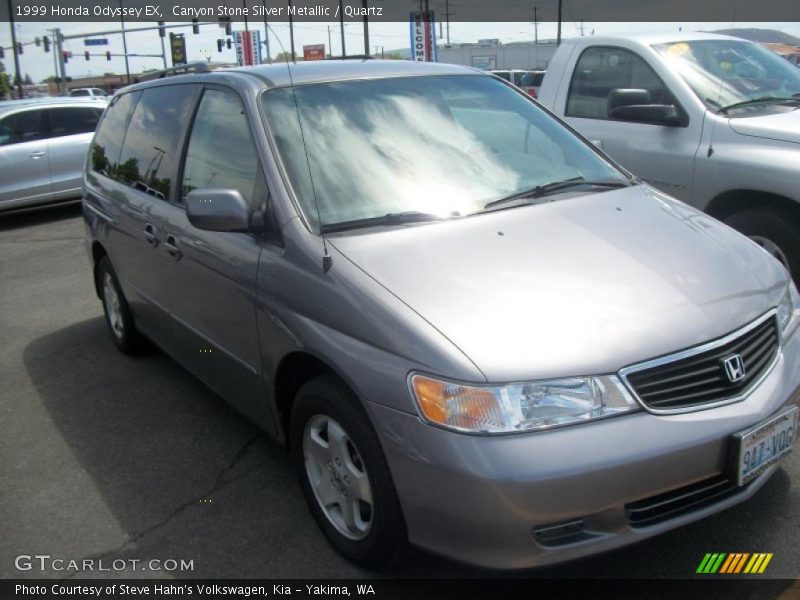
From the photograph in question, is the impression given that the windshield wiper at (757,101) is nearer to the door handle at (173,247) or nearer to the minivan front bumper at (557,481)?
the minivan front bumper at (557,481)

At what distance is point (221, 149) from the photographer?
362cm

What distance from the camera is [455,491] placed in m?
2.30

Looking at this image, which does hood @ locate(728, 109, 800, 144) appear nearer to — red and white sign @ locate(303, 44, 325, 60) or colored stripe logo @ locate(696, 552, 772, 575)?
red and white sign @ locate(303, 44, 325, 60)

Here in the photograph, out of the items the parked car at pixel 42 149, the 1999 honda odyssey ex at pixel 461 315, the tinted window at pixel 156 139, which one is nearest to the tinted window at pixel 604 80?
the 1999 honda odyssey ex at pixel 461 315

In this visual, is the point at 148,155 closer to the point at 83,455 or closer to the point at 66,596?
the point at 83,455

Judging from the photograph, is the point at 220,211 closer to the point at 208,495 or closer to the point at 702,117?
the point at 208,495

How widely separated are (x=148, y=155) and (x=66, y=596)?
2474 mm

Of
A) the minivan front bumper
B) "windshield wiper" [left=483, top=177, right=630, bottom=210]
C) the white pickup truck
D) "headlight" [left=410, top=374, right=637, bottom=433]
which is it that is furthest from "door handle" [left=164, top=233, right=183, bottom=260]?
the white pickup truck

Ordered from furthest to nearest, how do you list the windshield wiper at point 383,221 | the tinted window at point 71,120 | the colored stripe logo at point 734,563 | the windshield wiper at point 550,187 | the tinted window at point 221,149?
the tinted window at point 71,120, the tinted window at point 221,149, the windshield wiper at point 550,187, the windshield wiper at point 383,221, the colored stripe logo at point 734,563

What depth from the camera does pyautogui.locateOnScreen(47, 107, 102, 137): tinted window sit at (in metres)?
11.5

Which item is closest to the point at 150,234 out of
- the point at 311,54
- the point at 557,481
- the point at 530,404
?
the point at 530,404

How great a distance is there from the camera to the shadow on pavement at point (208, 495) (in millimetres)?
2857

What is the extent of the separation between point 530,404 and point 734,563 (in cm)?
108

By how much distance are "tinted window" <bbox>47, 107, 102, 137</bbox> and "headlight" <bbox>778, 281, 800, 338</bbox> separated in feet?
35.1
